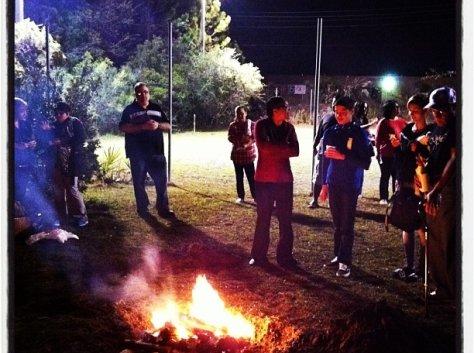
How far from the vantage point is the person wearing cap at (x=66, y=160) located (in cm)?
793

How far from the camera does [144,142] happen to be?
8.72 m

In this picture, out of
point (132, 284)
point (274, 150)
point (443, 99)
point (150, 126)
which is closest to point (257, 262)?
point (274, 150)

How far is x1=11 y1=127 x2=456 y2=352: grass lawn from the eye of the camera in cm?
448

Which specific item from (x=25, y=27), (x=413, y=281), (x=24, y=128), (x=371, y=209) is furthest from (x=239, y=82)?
(x=413, y=281)

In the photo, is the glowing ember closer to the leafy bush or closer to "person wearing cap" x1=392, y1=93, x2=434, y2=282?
"person wearing cap" x1=392, y1=93, x2=434, y2=282

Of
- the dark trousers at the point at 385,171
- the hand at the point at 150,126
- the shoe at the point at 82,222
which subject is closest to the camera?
the shoe at the point at 82,222

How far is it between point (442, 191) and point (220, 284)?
8.17ft

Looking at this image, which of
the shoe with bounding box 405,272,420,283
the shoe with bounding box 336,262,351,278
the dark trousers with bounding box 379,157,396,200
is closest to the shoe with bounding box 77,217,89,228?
the shoe with bounding box 336,262,351,278

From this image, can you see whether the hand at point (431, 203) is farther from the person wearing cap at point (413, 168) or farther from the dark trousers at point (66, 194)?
the dark trousers at point (66, 194)

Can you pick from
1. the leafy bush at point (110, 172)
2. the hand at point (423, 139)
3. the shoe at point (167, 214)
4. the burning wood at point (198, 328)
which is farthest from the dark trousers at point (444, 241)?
the leafy bush at point (110, 172)

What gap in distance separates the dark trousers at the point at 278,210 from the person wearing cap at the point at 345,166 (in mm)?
433

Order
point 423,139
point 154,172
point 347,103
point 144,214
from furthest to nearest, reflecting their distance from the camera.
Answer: point 144,214
point 154,172
point 347,103
point 423,139

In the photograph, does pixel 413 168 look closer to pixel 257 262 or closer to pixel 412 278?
pixel 412 278

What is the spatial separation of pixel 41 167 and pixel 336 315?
17.4 ft
